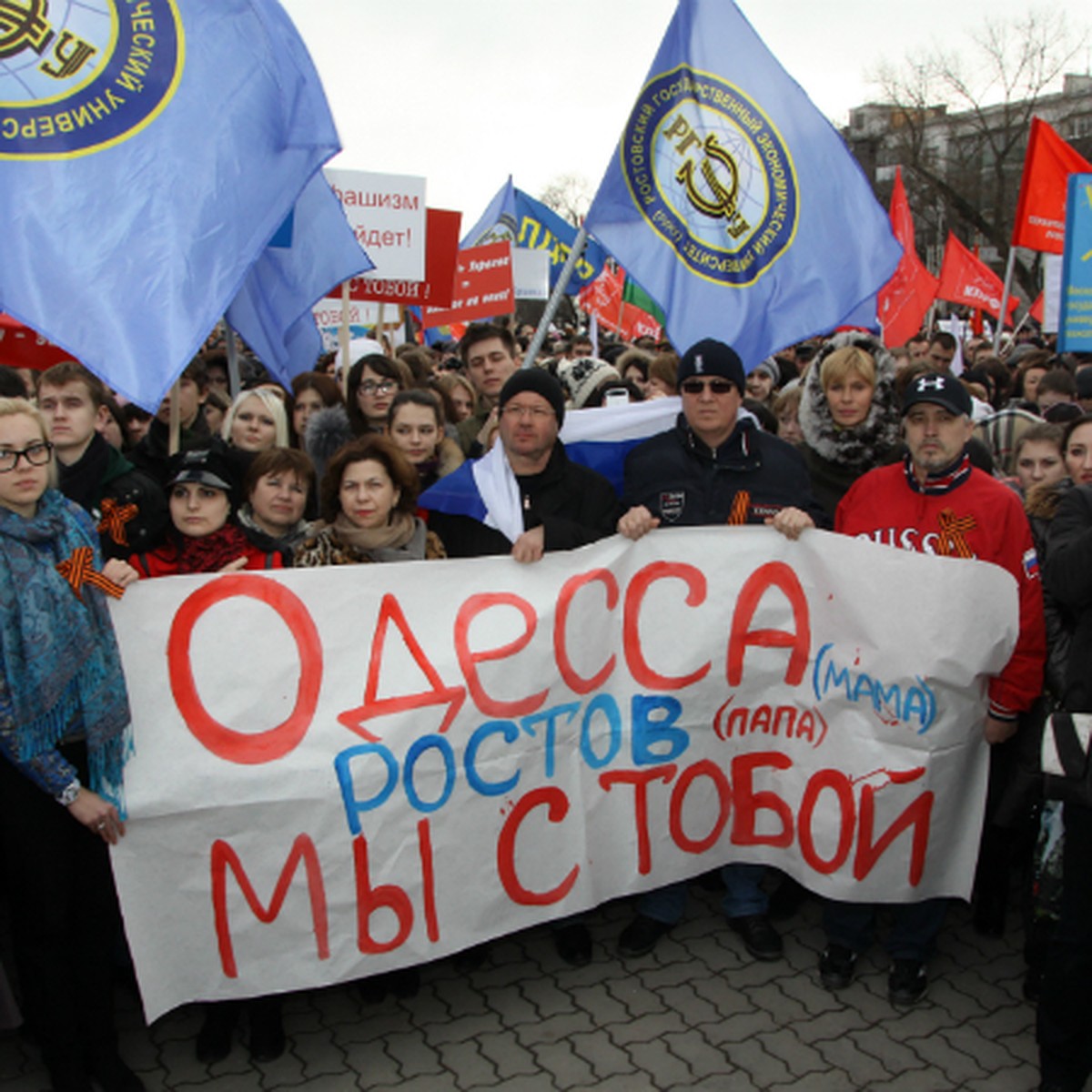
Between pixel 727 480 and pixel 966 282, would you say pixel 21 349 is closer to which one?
pixel 727 480

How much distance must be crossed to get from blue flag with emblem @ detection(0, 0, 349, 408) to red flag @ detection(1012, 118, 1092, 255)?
729 cm

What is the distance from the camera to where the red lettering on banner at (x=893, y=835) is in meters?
3.55

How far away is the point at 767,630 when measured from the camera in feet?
11.8

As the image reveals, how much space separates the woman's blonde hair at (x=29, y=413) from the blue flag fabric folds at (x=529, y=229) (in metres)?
8.75

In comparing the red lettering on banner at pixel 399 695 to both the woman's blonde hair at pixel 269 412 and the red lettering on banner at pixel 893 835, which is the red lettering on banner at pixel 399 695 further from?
the woman's blonde hair at pixel 269 412

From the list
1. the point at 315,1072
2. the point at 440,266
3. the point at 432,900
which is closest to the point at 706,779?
the point at 432,900

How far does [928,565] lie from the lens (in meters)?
3.44

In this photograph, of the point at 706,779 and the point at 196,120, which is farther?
the point at 706,779

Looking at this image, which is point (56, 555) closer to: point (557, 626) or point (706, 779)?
point (557, 626)

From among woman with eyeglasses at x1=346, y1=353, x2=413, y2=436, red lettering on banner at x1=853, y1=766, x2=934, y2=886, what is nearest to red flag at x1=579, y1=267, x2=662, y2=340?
woman with eyeglasses at x1=346, y1=353, x2=413, y2=436

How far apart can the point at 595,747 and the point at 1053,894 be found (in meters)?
1.38

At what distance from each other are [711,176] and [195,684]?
8.78 ft

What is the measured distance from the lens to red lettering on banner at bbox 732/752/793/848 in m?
3.65

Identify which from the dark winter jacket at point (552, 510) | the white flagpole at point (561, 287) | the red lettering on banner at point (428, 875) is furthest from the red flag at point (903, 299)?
the red lettering on banner at point (428, 875)
